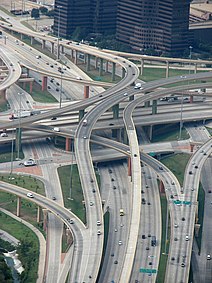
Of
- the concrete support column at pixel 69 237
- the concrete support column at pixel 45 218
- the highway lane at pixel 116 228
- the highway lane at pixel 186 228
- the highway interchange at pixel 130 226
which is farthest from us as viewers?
the concrete support column at pixel 45 218

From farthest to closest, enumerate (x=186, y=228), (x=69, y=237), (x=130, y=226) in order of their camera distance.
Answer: (x=186, y=228) → (x=69, y=237) → (x=130, y=226)

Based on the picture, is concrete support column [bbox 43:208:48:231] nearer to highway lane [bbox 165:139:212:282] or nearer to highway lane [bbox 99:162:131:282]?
highway lane [bbox 99:162:131:282]

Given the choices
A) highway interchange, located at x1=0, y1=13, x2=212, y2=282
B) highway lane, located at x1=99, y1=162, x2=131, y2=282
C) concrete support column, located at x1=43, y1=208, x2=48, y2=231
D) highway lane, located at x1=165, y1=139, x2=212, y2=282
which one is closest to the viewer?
highway interchange, located at x1=0, y1=13, x2=212, y2=282

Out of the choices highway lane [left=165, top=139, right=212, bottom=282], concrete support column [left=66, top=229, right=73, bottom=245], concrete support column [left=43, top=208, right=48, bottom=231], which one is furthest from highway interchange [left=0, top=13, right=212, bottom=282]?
concrete support column [left=66, top=229, right=73, bottom=245]

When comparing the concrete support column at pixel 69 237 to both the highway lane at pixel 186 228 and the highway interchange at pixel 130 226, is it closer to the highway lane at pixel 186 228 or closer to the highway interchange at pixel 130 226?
the highway interchange at pixel 130 226

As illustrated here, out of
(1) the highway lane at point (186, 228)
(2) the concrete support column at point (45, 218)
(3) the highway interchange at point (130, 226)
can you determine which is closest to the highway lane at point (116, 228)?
(3) the highway interchange at point (130, 226)

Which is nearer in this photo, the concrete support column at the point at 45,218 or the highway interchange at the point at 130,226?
the highway interchange at the point at 130,226

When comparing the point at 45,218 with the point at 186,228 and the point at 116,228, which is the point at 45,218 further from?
the point at 186,228

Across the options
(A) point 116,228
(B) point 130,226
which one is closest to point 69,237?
(A) point 116,228

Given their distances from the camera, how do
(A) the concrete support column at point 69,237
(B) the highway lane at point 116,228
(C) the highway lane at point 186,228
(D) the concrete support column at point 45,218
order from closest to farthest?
(C) the highway lane at point 186,228 < (B) the highway lane at point 116,228 < (A) the concrete support column at point 69,237 < (D) the concrete support column at point 45,218

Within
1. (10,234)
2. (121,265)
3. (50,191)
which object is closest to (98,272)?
(121,265)

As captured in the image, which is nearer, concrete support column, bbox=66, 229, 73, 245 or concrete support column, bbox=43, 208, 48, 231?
concrete support column, bbox=66, 229, 73, 245

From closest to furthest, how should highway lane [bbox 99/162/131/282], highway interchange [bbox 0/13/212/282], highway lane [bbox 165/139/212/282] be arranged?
1. highway interchange [bbox 0/13/212/282]
2. highway lane [bbox 165/139/212/282]
3. highway lane [bbox 99/162/131/282]

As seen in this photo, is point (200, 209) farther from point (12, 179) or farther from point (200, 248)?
point (12, 179)
